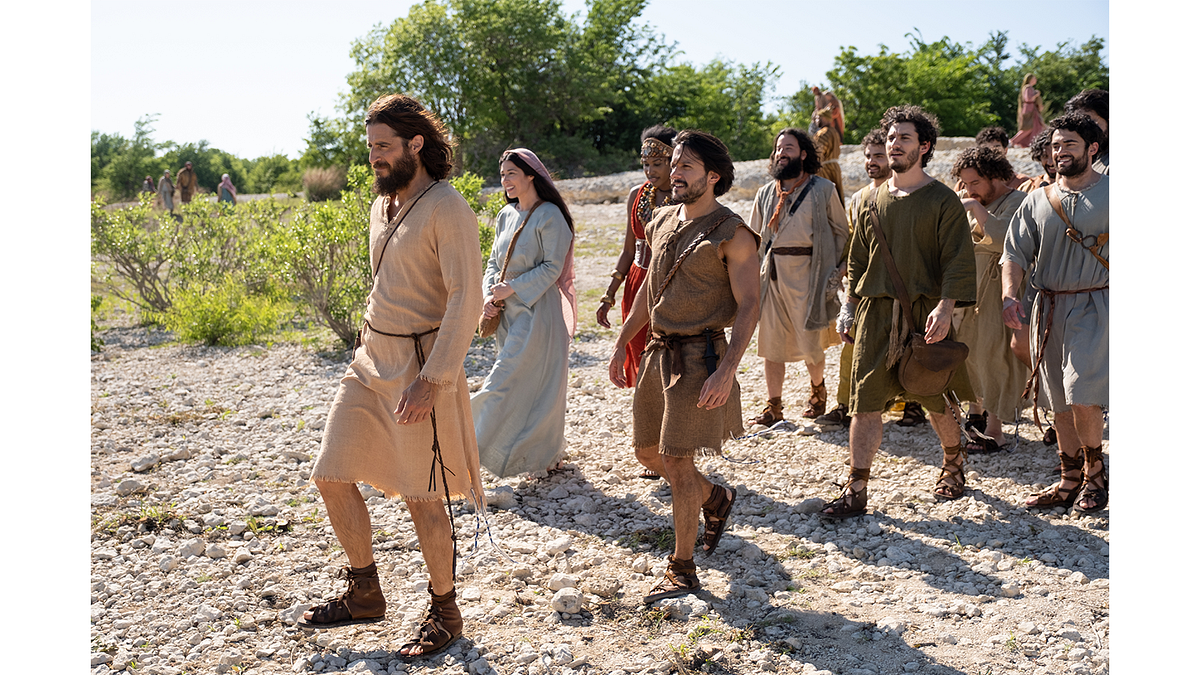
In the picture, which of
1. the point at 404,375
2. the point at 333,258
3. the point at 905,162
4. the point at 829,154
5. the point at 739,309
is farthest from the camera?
the point at 333,258

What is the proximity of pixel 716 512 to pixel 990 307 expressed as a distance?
9.00 ft

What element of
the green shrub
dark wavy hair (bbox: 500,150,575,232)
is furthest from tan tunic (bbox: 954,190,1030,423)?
the green shrub

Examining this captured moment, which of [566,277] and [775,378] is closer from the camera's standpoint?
[566,277]

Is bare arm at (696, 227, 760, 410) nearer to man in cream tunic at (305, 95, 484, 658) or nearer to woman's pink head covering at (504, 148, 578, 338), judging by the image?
man in cream tunic at (305, 95, 484, 658)

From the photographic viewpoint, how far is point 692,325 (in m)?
3.71

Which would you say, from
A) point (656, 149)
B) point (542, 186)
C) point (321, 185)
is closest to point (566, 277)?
point (542, 186)

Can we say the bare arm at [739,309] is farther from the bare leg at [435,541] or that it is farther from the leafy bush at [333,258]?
the leafy bush at [333,258]

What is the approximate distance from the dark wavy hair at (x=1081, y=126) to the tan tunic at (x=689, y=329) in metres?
1.89

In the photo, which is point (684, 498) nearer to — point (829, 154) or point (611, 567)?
point (611, 567)

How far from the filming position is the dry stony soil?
131 inches

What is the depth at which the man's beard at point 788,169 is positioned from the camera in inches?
239

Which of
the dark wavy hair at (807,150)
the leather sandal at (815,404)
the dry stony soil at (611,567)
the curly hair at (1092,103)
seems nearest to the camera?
the dry stony soil at (611,567)

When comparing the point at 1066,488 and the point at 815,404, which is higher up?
the point at 815,404

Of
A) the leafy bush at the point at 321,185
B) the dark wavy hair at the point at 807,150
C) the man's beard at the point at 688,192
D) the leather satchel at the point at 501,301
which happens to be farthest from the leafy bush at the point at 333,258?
the leafy bush at the point at 321,185
